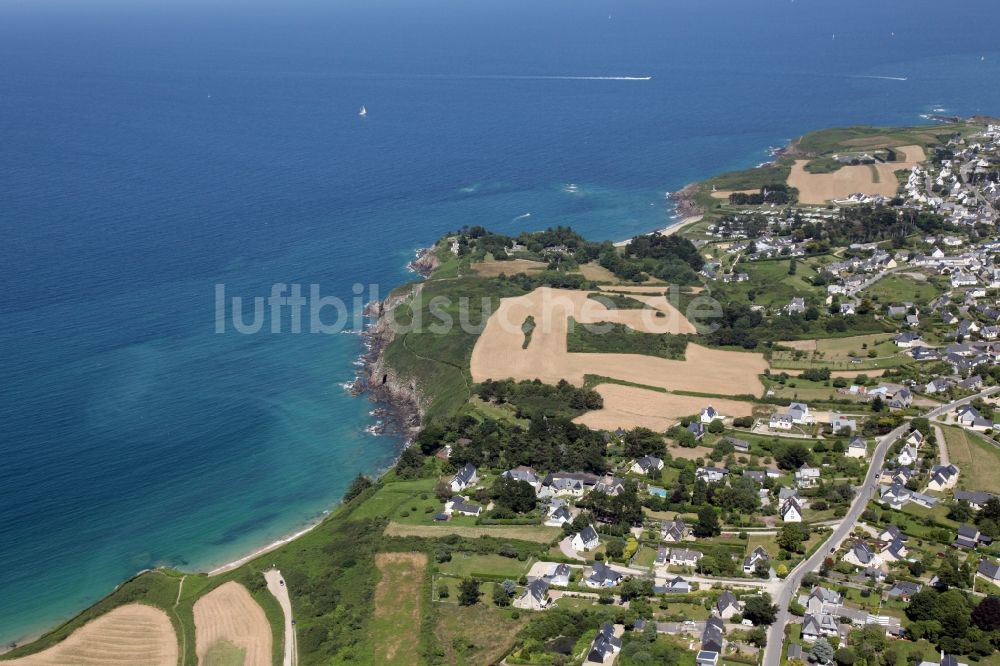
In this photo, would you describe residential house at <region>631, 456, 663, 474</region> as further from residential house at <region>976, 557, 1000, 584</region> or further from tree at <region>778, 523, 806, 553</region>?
residential house at <region>976, 557, 1000, 584</region>

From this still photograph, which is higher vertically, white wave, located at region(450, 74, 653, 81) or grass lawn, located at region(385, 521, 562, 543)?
white wave, located at region(450, 74, 653, 81)

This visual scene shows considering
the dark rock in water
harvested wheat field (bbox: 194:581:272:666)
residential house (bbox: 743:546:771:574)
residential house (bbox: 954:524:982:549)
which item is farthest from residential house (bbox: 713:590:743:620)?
the dark rock in water

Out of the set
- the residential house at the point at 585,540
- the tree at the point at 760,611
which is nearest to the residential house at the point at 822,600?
the tree at the point at 760,611

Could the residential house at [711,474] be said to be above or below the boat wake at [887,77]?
below

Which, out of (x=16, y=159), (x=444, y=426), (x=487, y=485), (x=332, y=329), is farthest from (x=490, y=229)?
(x=16, y=159)

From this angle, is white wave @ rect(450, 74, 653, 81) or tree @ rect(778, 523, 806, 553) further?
white wave @ rect(450, 74, 653, 81)

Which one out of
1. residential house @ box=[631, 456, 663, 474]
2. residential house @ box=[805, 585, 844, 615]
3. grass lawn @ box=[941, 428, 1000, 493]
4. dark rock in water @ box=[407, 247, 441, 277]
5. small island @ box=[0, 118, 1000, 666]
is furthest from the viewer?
dark rock in water @ box=[407, 247, 441, 277]

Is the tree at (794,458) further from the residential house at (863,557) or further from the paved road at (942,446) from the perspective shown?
the residential house at (863,557)
